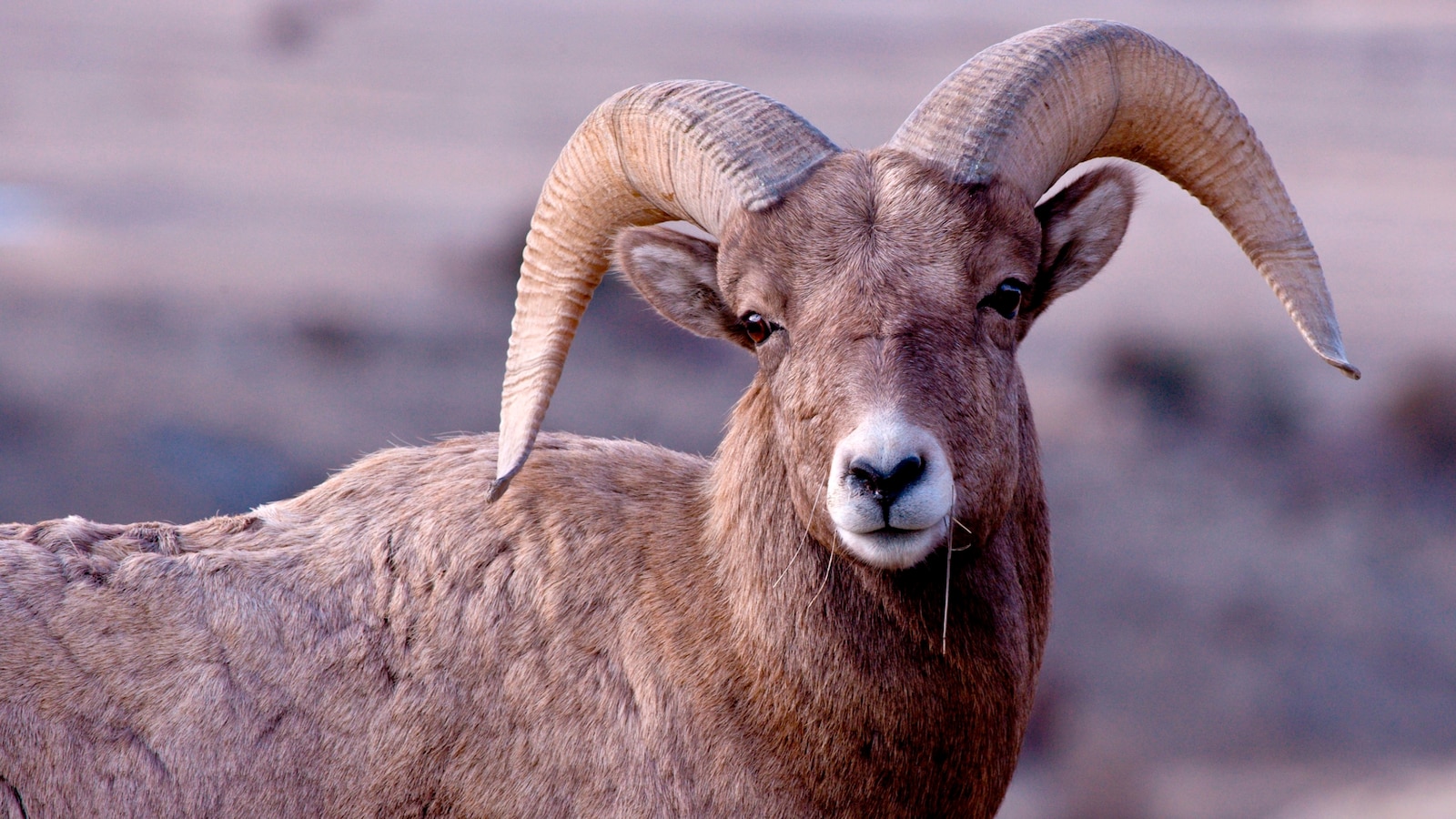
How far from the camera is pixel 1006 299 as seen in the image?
15.8ft

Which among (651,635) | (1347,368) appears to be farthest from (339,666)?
(1347,368)

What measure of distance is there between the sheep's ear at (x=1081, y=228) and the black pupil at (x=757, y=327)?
1.06 meters

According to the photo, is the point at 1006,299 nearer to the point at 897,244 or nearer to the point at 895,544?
the point at 897,244

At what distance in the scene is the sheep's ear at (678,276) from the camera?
17.5 feet

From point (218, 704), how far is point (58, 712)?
1.82 feet

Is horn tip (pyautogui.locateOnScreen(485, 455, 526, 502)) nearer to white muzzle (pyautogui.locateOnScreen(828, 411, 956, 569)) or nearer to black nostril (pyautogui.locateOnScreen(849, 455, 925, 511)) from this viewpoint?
white muzzle (pyautogui.locateOnScreen(828, 411, 956, 569))

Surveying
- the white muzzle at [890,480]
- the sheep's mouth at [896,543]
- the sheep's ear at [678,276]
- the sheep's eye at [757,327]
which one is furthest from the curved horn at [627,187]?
the sheep's mouth at [896,543]

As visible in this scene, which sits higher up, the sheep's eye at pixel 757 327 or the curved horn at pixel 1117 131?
the curved horn at pixel 1117 131

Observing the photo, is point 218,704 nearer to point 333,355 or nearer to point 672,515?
point 672,515

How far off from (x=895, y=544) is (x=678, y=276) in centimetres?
165

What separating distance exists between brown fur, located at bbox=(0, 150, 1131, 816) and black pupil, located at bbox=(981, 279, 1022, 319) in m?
0.08

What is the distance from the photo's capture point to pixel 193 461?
30266mm

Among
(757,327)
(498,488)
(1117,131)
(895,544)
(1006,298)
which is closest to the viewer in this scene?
(895,544)

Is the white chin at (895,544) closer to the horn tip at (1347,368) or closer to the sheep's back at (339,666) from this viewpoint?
the sheep's back at (339,666)
